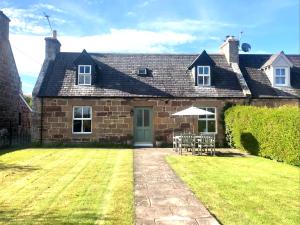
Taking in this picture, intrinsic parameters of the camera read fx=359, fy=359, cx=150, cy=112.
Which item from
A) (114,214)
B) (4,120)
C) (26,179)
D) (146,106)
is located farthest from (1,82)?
(114,214)

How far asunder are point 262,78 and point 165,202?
744 inches

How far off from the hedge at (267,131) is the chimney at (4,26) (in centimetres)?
1612

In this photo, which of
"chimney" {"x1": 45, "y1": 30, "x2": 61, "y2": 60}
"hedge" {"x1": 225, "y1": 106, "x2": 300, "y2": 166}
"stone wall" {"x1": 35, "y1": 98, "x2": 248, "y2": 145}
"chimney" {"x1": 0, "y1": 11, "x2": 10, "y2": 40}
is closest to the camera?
"hedge" {"x1": 225, "y1": 106, "x2": 300, "y2": 166}

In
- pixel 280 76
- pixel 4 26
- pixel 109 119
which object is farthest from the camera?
pixel 4 26

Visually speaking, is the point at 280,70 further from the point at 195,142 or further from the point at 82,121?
the point at 82,121

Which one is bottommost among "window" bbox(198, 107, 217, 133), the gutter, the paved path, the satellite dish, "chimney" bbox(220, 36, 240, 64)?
the paved path

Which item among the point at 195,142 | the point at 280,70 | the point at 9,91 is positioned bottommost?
the point at 195,142

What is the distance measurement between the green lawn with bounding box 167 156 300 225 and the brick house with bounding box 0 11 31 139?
14.7m

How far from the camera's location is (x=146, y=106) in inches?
878

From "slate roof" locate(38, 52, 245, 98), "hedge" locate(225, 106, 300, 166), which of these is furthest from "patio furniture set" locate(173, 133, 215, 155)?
"slate roof" locate(38, 52, 245, 98)

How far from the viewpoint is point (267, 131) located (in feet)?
53.4

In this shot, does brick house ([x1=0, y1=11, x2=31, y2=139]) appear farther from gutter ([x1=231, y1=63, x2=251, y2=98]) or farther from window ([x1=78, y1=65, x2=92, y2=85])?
gutter ([x1=231, y1=63, x2=251, y2=98])

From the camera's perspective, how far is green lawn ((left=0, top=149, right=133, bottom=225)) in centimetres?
669

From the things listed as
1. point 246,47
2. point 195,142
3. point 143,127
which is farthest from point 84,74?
point 246,47
